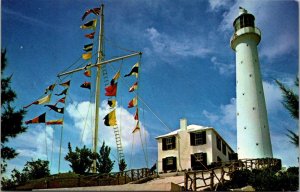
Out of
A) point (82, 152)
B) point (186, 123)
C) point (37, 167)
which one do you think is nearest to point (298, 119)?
point (82, 152)

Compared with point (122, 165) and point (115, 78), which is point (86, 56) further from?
point (122, 165)

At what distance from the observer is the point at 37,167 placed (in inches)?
760

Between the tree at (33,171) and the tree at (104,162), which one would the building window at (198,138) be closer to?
the tree at (104,162)

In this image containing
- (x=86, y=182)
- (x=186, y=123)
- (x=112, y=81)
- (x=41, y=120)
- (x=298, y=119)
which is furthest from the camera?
(x=186, y=123)

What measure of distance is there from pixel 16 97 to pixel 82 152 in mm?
7168

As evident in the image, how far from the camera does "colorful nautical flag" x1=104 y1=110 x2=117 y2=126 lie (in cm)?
2067

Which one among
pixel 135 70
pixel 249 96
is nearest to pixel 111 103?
pixel 135 70

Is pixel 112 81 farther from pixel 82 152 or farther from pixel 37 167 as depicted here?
pixel 37 167

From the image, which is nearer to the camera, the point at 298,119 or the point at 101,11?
the point at 298,119

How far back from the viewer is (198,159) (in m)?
24.0

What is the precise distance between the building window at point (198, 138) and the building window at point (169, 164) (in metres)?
1.73

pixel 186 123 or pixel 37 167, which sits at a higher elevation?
pixel 186 123

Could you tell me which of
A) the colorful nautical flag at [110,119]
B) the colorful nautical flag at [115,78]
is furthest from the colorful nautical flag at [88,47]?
the colorful nautical flag at [110,119]

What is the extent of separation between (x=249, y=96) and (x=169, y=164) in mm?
7278
